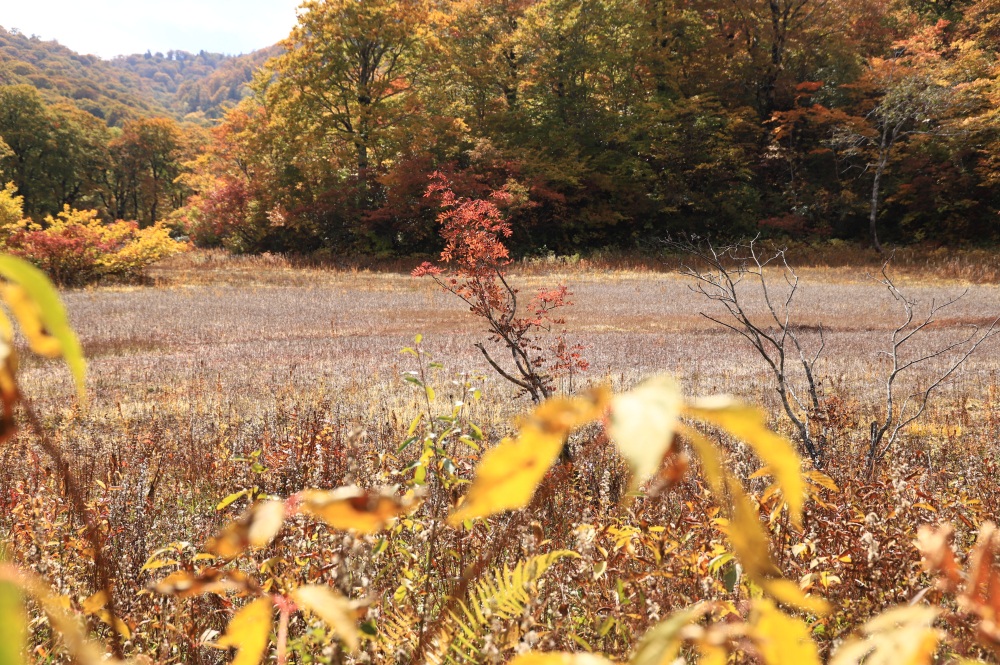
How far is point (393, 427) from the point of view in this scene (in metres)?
4.83

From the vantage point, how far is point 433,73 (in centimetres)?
2702

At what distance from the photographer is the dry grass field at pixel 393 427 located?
1616 millimetres

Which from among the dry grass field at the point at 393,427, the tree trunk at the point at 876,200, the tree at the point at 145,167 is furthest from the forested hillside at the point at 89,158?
the tree trunk at the point at 876,200

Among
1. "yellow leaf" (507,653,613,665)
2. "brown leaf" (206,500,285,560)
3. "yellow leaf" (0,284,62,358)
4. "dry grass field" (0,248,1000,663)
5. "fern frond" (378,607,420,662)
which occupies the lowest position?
"dry grass field" (0,248,1000,663)

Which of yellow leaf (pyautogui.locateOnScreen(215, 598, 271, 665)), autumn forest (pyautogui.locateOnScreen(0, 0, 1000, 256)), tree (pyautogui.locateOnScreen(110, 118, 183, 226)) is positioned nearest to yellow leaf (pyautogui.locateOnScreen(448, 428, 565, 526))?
yellow leaf (pyautogui.locateOnScreen(215, 598, 271, 665))

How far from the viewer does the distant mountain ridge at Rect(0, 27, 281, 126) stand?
235 ft

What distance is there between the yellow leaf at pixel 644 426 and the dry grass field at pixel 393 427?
0.27m

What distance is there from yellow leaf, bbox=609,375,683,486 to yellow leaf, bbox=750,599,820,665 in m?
0.14

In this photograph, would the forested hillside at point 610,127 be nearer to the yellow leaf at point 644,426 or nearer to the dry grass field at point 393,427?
the dry grass field at point 393,427

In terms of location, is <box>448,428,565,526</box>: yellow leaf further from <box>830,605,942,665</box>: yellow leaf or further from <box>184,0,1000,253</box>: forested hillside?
<box>184,0,1000,253</box>: forested hillside

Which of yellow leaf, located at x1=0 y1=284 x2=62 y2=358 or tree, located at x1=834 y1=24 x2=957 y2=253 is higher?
tree, located at x1=834 y1=24 x2=957 y2=253

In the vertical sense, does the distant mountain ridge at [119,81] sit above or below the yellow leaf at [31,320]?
Answer: above

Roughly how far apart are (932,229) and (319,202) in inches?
991

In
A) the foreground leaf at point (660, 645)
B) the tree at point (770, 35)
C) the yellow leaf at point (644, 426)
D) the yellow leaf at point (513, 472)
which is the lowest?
the foreground leaf at point (660, 645)
